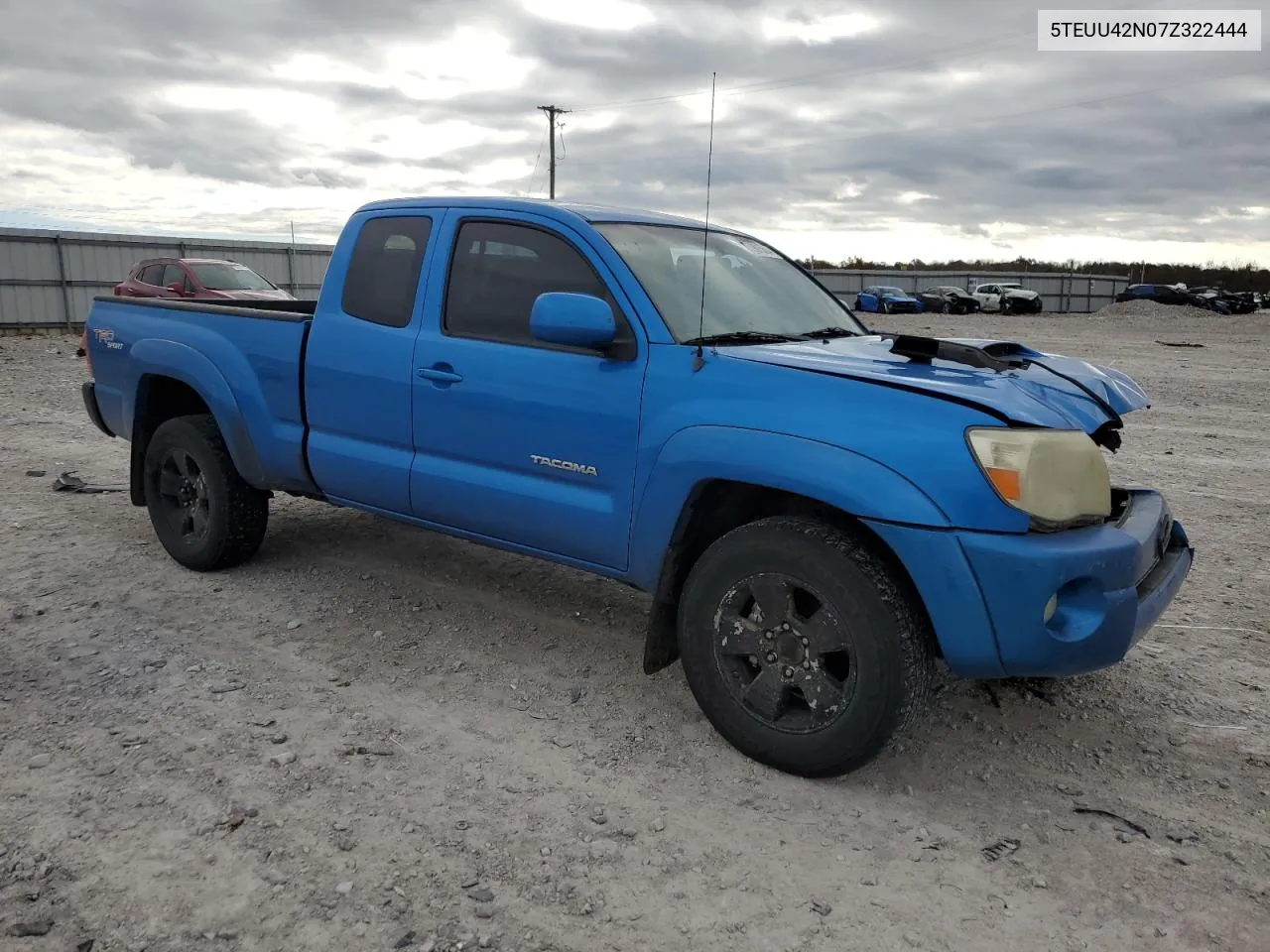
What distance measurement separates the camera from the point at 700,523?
349cm

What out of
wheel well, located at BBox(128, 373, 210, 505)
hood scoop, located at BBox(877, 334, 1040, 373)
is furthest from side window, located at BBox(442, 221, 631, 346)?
wheel well, located at BBox(128, 373, 210, 505)

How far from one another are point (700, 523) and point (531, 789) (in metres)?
1.07

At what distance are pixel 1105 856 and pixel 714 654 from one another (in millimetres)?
1303

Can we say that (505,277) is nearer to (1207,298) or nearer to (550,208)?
(550,208)

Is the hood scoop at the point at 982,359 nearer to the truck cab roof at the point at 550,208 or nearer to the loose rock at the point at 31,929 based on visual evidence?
the truck cab roof at the point at 550,208

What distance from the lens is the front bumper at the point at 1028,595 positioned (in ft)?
9.25

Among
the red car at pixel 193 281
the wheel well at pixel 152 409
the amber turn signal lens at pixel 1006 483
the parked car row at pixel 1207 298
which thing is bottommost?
the wheel well at pixel 152 409

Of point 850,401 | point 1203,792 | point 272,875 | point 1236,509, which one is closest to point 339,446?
point 272,875

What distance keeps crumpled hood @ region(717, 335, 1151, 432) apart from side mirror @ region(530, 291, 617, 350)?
420mm

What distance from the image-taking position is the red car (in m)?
16.3

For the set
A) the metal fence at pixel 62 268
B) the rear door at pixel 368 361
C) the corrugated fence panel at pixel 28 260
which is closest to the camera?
the rear door at pixel 368 361

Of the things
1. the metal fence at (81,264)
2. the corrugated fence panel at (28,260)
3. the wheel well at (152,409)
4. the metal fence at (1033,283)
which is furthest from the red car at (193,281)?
the metal fence at (1033,283)

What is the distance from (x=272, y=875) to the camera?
8.82 ft

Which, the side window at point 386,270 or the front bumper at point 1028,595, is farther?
the side window at point 386,270
